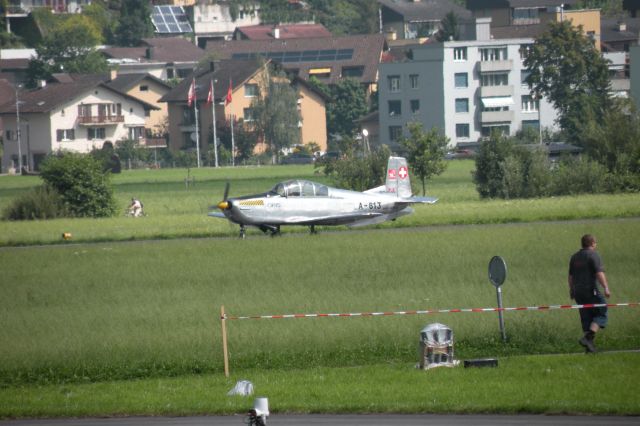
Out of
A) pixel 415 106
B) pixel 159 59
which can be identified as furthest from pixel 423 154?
pixel 159 59

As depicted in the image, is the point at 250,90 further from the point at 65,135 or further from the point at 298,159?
the point at 65,135

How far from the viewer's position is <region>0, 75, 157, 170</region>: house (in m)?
109

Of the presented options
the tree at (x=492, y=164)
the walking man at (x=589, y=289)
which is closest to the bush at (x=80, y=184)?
the tree at (x=492, y=164)

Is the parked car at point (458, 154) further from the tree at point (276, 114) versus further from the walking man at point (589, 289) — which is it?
the walking man at point (589, 289)

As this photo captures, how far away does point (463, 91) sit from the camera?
367 feet

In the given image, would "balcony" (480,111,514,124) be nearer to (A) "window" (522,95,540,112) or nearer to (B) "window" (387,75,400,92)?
(A) "window" (522,95,540,112)

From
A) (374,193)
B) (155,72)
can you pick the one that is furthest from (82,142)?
(374,193)

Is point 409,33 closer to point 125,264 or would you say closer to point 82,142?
point 82,142

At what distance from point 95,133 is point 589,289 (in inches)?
3845

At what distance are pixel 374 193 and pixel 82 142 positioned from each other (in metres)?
75.7

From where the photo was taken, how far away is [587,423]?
14.4 metres

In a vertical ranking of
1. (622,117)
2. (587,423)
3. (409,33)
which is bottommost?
(587,423)

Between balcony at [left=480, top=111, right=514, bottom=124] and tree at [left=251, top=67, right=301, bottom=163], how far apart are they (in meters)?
16.2

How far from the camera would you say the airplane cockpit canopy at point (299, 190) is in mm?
36906
